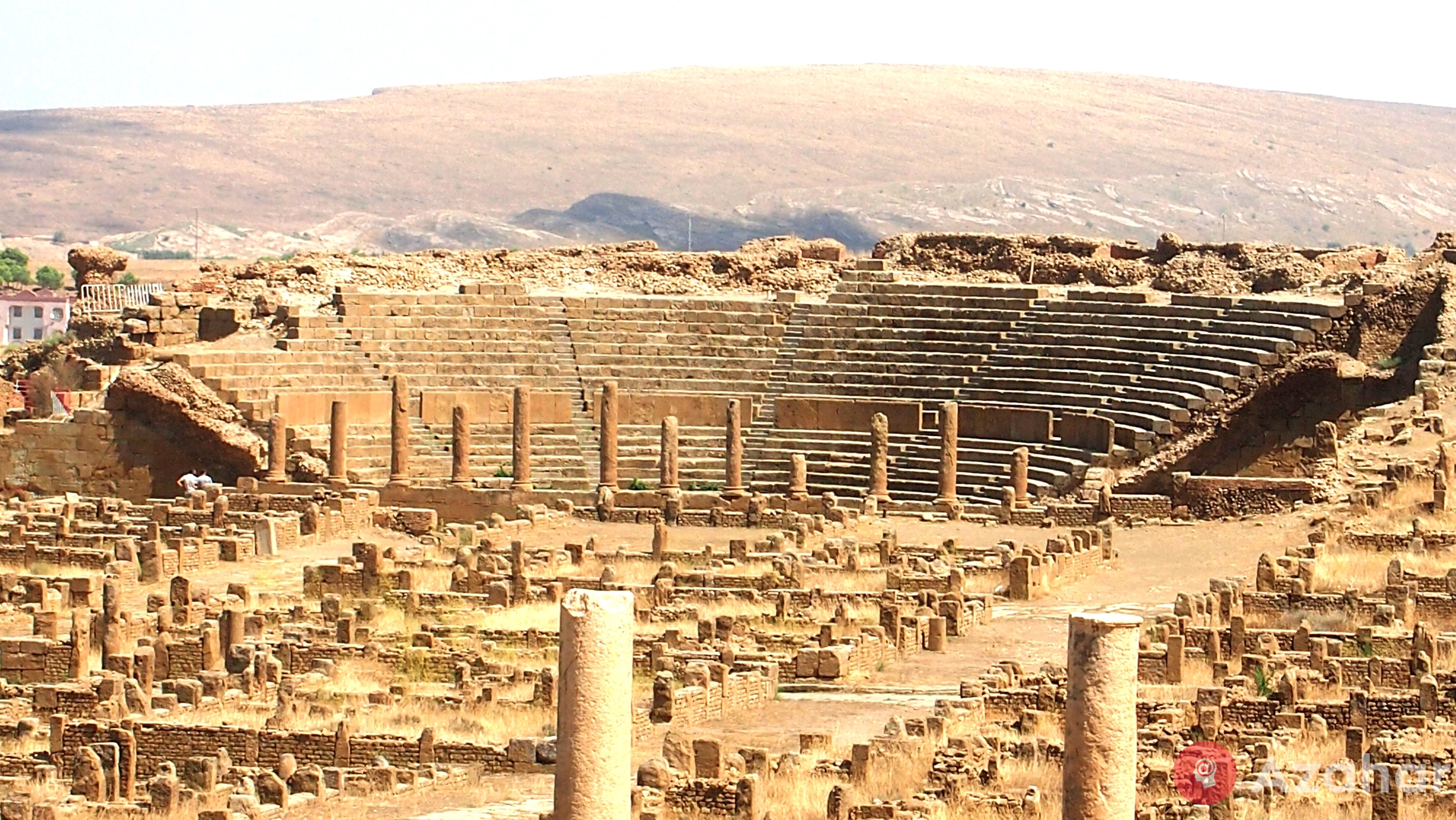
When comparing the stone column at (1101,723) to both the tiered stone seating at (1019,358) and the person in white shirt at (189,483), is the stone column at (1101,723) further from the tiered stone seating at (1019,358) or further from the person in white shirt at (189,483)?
the person in white shirt at (189,483)

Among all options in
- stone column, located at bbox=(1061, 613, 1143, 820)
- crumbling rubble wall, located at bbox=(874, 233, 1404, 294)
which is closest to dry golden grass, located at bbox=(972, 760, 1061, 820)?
stone column, located at bbox=(1061, 613, 1143, 820)

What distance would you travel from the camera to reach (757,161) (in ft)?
535

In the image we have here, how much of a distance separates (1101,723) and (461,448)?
28863mm

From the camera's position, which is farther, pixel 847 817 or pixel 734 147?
pixel 734 147

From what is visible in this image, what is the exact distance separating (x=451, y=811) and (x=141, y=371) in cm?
2625

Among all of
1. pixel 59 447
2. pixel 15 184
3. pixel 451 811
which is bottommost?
pixel 451 811

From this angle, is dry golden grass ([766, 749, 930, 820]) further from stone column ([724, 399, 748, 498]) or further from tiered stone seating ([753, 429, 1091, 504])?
stone column ([724, 399, 748, 498])

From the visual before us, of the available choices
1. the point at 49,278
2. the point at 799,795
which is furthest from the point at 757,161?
the point at 799,795

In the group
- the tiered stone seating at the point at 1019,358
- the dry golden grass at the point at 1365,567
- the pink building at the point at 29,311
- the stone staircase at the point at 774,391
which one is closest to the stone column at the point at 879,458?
the tiered stone seating at the point at 1019,358

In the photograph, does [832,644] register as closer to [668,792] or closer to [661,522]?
[668,792]

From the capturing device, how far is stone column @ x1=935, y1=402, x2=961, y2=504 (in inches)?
1702

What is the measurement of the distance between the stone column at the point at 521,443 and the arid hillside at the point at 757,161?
3863 inches

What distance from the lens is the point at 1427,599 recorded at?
2864cm

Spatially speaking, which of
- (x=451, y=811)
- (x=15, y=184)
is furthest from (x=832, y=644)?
(x=15, y=184)
